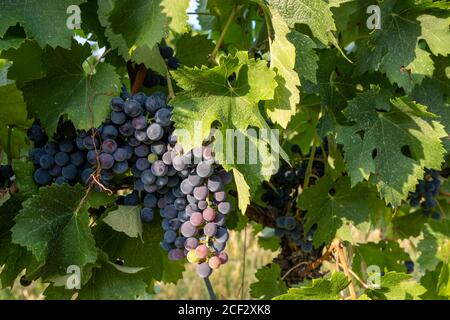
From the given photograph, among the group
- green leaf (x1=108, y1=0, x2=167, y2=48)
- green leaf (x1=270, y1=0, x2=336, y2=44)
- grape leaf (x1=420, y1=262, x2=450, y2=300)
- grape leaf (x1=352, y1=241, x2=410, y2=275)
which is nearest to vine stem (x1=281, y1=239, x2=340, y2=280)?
grape leaf (x1=352, y1=241, x2=410, y2=275)

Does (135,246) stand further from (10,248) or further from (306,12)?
(306,12)

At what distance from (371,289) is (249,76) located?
53 centimetres

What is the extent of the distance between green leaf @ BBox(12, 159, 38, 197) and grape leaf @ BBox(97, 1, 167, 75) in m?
0.30

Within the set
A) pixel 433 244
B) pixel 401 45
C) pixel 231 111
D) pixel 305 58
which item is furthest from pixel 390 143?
pixel 433 244

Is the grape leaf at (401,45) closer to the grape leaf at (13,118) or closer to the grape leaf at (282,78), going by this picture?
the grape leaf at (282,78)

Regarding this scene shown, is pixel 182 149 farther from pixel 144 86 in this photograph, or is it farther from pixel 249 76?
pixel 144 86

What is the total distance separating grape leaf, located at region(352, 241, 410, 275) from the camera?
1.83 meters

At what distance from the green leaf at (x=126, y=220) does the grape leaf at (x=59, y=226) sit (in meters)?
0.06

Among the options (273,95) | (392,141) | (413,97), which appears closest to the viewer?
(273,95)

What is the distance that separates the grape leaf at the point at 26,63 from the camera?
4.29 ft

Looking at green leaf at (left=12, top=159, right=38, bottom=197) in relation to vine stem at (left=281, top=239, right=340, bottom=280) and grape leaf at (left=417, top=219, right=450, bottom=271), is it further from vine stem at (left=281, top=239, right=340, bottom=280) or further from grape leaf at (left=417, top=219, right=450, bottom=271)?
grape leaf at (left=417, top=219, right=450, bottom=271)

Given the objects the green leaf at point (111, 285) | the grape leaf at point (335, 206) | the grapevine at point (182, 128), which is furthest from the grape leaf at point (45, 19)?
the grape leaf at point (335, 206)

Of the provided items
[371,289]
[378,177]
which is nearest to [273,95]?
[378,177]

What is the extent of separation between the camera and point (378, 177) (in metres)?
1.36
